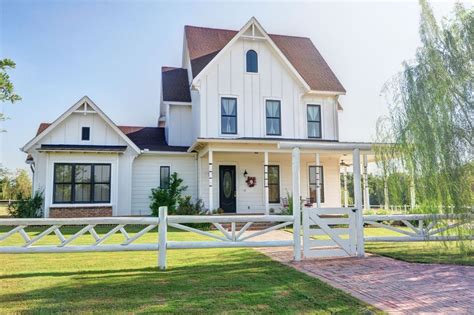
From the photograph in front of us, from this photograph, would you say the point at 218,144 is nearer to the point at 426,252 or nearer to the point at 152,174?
the point at 152,174

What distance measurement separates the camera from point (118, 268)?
7020 mm

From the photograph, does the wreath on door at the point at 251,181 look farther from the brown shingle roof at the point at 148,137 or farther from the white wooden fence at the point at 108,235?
the white wooden fence at the point at 108,235

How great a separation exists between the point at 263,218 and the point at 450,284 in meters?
3.51

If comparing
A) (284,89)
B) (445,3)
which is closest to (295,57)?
(284,89)

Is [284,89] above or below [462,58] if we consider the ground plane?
above

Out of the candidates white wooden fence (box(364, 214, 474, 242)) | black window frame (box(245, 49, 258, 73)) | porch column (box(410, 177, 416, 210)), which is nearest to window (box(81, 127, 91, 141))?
black window frame (box(245, 49, 258, 73))

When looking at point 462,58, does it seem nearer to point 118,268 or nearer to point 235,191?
point 118,268

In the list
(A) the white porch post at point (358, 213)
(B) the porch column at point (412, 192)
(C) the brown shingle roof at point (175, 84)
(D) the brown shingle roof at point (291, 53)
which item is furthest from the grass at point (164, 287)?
(C) the brown shingle roof at point (175, 84)

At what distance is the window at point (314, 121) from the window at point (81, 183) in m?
10.0

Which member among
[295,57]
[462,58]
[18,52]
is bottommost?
[462,58]

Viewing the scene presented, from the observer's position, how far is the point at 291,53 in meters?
21.4

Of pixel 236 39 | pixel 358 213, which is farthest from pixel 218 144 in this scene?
pixel 358 213

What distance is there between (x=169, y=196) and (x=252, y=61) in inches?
302

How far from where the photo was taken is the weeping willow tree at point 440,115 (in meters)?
7.44
